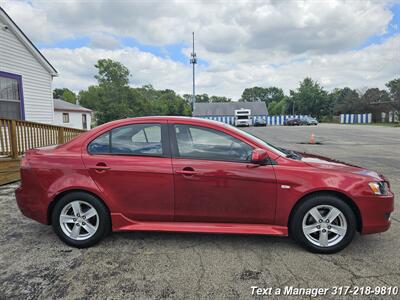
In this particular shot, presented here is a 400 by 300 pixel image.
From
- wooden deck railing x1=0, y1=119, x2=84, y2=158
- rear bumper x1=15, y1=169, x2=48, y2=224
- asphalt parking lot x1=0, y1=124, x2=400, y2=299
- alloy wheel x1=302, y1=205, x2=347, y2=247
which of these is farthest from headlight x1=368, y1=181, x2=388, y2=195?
wooden deck railing x1=0, y1=119, x2=84, y2=158

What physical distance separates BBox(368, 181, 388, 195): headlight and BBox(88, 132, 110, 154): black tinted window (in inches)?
122

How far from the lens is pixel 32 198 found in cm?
331

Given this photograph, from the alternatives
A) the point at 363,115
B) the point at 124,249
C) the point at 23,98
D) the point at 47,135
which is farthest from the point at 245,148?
the point at 363,115

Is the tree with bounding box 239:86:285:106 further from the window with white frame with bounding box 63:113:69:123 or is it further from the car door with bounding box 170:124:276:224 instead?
the car door with bounding box 170:124:276:224

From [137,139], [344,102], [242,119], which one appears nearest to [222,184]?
[137,139]

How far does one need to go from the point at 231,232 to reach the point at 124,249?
129 centimetres

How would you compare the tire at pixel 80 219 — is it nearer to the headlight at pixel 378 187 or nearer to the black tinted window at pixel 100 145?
the black tinted window at pixel 100 145

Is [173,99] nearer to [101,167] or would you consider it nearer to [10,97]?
[10,97]

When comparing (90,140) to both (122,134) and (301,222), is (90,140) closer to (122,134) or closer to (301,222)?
(122,134)

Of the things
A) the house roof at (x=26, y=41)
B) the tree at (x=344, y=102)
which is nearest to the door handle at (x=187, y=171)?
the house roof at (x=26, y=41)

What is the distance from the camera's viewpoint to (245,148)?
126 inches

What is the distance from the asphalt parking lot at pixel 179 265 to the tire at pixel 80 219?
0.12m

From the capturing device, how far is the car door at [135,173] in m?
3.18

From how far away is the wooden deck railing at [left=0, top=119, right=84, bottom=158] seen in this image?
21.3 ft
